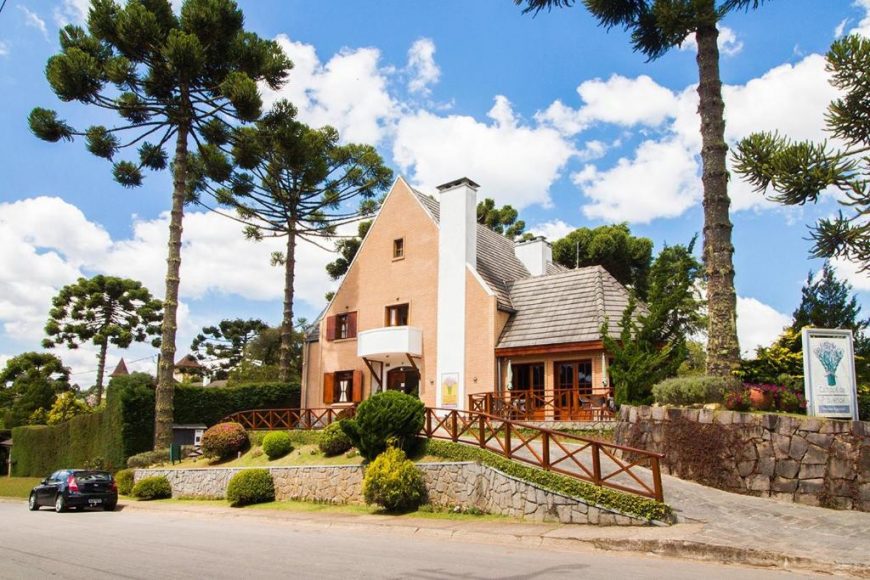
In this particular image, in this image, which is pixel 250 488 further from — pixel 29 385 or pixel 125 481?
pixel 29 385

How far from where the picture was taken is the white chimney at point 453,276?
24.7m

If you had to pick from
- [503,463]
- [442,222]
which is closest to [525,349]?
[442,222]

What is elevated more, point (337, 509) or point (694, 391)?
point (694, 391)

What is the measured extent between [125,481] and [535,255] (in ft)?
63.7

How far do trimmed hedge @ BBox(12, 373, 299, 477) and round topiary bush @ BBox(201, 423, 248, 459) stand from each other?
15.9 ft

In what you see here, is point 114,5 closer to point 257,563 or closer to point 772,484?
point 257,563

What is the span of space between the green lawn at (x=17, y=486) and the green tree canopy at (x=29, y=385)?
358 inches

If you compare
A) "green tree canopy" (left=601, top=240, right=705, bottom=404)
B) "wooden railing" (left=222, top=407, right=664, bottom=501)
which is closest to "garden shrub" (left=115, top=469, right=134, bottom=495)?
"wooden railing" (left=222, top=407, right=664, bottom=501)

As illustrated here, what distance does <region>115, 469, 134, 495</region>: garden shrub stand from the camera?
898 inches

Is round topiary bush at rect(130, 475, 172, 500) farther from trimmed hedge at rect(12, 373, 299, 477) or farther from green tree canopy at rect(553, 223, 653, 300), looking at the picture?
green tree canopy at rect(553, 223, 653, 300)

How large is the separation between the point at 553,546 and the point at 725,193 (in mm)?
9569

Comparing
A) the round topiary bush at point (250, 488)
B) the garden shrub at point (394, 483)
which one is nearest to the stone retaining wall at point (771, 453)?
the garden shrub at point (394, 483)

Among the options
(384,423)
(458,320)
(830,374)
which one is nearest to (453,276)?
(458,320)

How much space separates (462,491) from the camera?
13.6 meters
